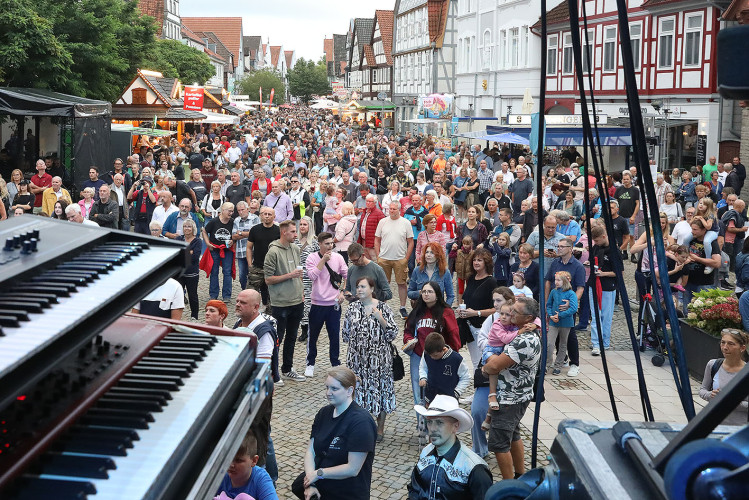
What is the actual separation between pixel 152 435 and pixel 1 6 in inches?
995

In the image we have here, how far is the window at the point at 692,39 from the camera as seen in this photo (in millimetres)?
31391

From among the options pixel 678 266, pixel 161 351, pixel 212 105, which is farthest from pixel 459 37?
pixel 161 351

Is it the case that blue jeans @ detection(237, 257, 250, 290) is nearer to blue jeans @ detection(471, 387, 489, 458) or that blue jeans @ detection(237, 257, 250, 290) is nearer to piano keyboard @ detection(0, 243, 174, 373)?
blue jeans @ detection(471, 387, 489, 458)

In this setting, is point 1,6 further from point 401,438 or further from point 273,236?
A: point 401,438

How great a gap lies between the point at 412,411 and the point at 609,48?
3058 centimetres

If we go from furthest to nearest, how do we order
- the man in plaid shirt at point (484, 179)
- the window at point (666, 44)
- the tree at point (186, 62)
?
the tree at point (186, 62), the window at point (666, 44), the man in plaid shirt at point (484, 179)

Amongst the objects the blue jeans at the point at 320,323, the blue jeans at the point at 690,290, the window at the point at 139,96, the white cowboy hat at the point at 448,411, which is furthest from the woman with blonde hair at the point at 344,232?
the window at the point at 139,96

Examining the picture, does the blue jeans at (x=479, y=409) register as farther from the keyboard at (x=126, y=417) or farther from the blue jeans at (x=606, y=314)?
the keyboard at (x=126, y=417)

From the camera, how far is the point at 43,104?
21172 millimetres

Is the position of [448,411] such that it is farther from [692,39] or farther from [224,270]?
[692,39]

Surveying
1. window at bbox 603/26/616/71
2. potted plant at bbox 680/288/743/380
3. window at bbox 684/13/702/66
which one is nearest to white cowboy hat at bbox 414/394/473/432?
potted plant at bbox 680/288/743/380

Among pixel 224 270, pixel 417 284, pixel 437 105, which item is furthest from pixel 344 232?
pixel 437 105

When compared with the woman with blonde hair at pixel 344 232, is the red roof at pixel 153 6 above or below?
above

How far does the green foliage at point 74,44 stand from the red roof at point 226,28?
9767 cm
